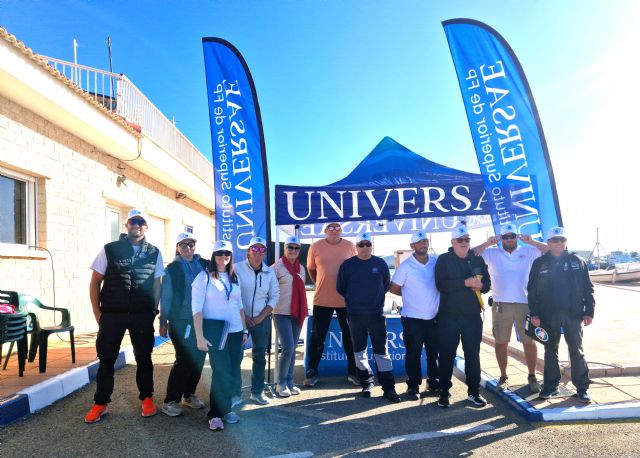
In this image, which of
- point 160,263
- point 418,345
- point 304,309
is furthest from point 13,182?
point 418,345

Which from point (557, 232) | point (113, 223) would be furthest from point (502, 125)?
point (113, 223)

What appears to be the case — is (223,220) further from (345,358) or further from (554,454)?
(554,454)

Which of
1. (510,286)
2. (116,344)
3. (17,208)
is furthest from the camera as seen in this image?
(17,208)

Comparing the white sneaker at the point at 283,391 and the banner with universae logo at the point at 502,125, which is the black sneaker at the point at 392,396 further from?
the banner with universae logo at the point at 502,125

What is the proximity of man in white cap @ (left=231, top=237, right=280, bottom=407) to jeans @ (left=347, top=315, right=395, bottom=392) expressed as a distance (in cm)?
96

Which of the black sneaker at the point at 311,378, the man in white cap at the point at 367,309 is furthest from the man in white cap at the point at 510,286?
the black sneaker at the point at 311,378

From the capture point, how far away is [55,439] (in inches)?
141

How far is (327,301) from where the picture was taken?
533cm

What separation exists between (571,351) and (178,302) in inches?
158

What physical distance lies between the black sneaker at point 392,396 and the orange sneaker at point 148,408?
7.90 feet

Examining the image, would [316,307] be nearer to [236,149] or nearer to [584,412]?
[236,149]

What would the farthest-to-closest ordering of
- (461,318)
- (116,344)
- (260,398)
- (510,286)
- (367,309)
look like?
1. (510,286)
2. (367,309)
3. (260,398)
4. (461,318)
5. (116,344)

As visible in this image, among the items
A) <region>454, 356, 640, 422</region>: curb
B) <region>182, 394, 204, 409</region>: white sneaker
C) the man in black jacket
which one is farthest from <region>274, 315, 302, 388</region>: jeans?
<region>454, 356, 640, 422</region>: curb

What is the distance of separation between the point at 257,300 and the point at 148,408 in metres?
1.46
